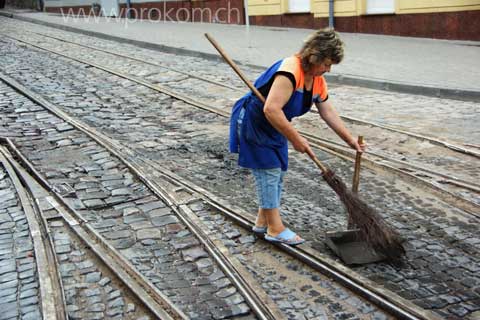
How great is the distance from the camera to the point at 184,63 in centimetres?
1448

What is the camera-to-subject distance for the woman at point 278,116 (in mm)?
4246

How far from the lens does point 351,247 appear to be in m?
4.82

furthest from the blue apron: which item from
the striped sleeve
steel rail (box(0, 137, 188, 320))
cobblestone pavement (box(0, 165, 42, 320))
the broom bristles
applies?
cobblestone pavement (box(0, 165, 42, 320))

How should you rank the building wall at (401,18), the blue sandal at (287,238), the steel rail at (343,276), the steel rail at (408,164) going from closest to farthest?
1. the steel rail at (343,276)
2. the blue sandal at (287,238)
3. the steel rail at (408,164)
4. the building wall at (401,18)

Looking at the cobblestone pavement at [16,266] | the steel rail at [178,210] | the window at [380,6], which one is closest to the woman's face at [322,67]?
the steel rail at [178,210]

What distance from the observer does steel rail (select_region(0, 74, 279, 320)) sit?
4.11 metres

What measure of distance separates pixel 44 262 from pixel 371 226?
8.28 ft

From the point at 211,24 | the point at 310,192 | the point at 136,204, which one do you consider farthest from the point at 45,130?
the point at 211,24

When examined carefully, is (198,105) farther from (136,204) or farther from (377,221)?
(377,221)

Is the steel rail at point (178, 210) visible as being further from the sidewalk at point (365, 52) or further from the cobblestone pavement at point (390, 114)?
the sidewalk at point (365, 52)

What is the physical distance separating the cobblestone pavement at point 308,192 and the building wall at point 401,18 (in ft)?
28.1

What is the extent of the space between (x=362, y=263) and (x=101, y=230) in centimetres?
228

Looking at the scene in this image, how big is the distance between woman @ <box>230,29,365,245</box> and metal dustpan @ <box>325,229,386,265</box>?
27 cm

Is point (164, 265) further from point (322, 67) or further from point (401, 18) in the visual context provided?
point (401, 18)
